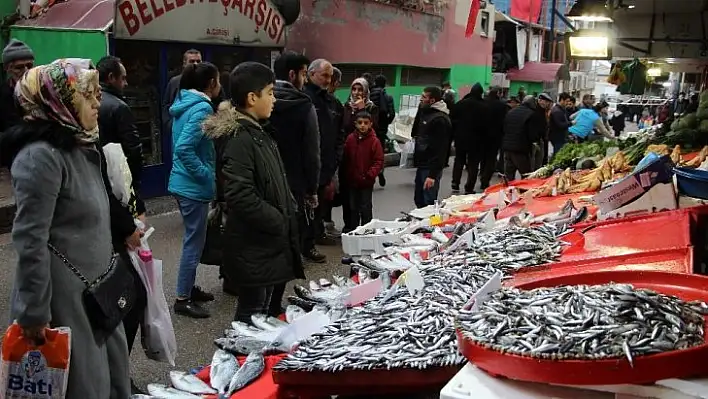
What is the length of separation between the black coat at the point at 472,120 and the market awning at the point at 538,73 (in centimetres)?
1637

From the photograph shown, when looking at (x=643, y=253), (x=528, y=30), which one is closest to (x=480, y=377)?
(x=643, y=253)

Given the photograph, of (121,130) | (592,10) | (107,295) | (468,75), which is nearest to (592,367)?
(107,295)

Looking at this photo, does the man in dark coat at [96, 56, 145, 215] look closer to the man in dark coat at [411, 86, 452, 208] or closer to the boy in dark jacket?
the boy in dark jacket

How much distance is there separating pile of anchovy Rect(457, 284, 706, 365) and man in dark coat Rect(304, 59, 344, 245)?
471cm

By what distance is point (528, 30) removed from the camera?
28.7 meters

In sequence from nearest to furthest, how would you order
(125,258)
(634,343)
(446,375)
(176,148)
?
(634,343)
(446,375)
(125,258)
(176,148)

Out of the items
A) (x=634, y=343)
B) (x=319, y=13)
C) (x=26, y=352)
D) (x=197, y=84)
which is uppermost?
(x=319, y=13)

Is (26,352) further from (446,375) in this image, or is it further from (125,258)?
(446,375)

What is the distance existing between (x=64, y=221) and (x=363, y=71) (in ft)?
45.1

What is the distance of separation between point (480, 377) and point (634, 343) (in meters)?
0.51

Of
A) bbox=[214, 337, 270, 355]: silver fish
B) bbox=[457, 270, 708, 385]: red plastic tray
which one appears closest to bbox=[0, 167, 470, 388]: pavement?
bbox=[214, 337, 270, 355]: silver fish

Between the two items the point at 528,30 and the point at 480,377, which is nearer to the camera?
the point at 480,377

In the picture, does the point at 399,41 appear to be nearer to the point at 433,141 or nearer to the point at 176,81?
the point at 433,141

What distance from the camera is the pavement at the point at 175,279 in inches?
196
